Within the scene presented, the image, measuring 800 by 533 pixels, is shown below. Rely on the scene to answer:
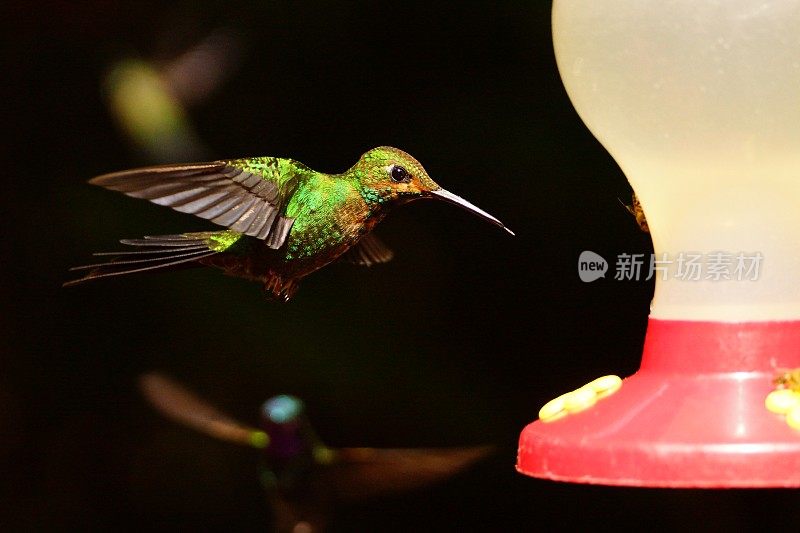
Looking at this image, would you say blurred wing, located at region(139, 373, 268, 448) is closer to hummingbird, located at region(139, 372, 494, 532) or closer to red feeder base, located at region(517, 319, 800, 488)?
hummingbird, located at region(139, 372, 494, 532)

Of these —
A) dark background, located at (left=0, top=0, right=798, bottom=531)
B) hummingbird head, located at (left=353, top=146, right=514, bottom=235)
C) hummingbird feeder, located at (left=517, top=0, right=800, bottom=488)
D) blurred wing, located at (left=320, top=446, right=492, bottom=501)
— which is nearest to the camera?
hummingbird feeder, located at (left=517, top=0, right=800, bottom=488)

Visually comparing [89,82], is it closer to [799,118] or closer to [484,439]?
[484,439]

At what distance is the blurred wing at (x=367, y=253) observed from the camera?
2.73 metres

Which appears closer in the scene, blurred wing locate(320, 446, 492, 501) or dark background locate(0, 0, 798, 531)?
blurred wing locate(320, 446, 492, 501)

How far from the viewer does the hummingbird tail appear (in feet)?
7.47

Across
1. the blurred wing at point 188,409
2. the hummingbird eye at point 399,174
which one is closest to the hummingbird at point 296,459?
the blurred wing at point 188,409

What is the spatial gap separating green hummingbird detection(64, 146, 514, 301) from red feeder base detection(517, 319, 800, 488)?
0.40 m

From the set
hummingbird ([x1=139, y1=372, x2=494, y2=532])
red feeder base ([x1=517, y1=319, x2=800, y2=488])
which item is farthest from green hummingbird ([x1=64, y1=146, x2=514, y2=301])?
hummingbird ([x1=139, y1=372, x2=494, y2=532])

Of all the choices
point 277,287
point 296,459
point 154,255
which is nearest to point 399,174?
point 277,287

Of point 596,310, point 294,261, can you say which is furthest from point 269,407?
point 294,261

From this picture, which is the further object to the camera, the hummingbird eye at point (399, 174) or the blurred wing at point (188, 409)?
the blurred wing at point (188, 409)

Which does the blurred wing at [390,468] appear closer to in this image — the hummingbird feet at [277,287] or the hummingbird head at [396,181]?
the hummingbird feet at [277,287]

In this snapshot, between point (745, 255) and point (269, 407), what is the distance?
2.46m

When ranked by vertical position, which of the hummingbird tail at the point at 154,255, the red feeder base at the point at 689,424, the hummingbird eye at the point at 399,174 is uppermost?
the hummingbird eye at the point at 399,174
